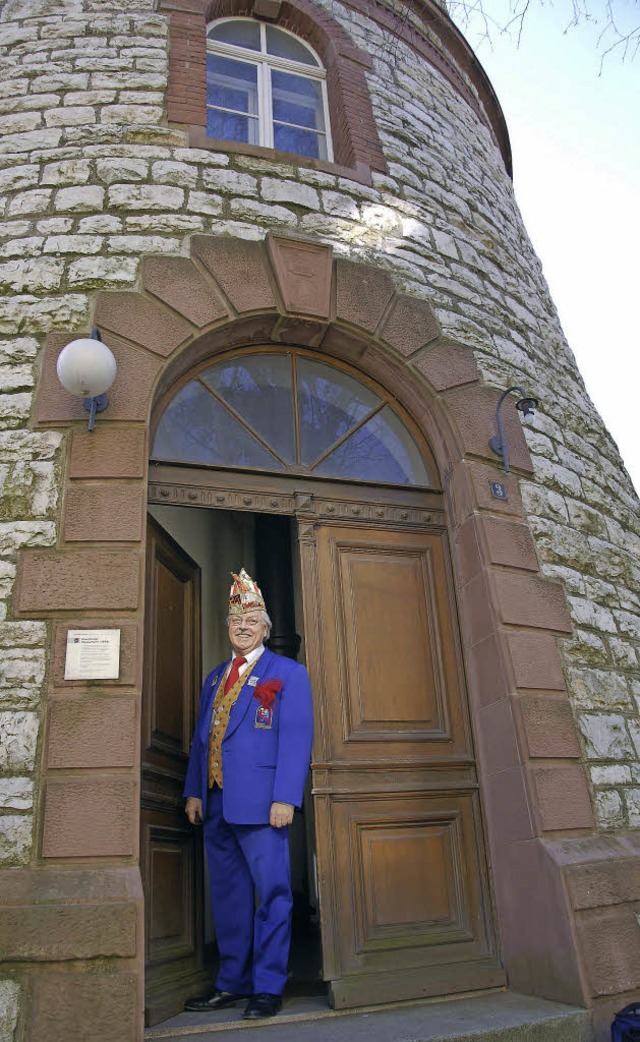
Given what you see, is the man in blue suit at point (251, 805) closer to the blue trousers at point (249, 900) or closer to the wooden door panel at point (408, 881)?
the blue trousers at point (249, 900)

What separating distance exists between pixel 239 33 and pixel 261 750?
555cm

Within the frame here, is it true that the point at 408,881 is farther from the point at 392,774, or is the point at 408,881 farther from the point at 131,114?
the point at 131,114

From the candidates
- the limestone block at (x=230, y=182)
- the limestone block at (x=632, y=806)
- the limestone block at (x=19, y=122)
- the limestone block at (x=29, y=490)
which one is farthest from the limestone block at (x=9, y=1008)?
the limestone block at (x=19, y=122)

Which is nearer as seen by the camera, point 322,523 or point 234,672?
point 234,672

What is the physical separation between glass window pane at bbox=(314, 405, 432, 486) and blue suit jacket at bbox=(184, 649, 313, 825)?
4.18ft

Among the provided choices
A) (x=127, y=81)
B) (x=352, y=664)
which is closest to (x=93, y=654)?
(x=352, y=664)

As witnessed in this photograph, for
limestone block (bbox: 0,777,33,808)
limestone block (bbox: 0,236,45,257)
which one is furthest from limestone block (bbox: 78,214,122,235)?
limestone block (bbox: 0,777,33,808)

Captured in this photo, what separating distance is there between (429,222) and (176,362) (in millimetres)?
2354

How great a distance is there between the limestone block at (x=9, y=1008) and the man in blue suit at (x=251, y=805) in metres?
0.94

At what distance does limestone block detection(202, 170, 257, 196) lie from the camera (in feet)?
16.0

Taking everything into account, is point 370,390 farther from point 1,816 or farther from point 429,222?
point 1,816

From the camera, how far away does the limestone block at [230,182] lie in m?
4.89

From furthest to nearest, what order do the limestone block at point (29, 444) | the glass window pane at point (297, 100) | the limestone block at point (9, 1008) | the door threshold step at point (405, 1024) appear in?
1. the glass window pane at point (297, 100)
2. the limestone block at point (29, 444)
3. the door threshold step at point (405, 1024)
4. the limestone block at point (9, 1008)

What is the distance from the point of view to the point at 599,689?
4.41 m
